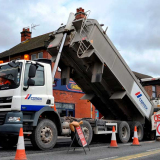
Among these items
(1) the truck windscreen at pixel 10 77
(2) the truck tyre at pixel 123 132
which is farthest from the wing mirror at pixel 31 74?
(2) the truck tyre at pixel 123 132

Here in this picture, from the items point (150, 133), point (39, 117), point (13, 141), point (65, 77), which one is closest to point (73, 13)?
point (65, 77)

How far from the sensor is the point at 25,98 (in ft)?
26.6

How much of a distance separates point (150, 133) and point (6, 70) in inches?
321

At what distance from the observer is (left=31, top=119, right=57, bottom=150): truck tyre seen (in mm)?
8094

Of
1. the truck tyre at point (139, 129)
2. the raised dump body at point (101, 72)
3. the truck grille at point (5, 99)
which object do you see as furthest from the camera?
the truck tyre at point (139, 129)

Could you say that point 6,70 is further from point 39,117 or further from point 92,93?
point 92,93

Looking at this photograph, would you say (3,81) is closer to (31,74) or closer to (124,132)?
(31,74)

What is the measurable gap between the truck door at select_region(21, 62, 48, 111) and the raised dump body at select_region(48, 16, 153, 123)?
67.2 inches

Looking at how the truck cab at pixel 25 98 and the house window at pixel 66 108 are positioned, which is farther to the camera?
the house window at pixel 66 108

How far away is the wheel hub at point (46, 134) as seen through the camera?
8312mm

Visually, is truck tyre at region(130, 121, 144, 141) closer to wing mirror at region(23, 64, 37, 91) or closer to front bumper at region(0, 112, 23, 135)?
wing mirror at region(23, 64, 37, 91)

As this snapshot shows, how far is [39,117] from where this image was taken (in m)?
8.70

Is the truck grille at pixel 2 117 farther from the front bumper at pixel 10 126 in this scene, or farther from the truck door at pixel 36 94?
the truck door at pixel 36 94


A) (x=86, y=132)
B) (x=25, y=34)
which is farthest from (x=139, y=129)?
(x=25, y=34)
